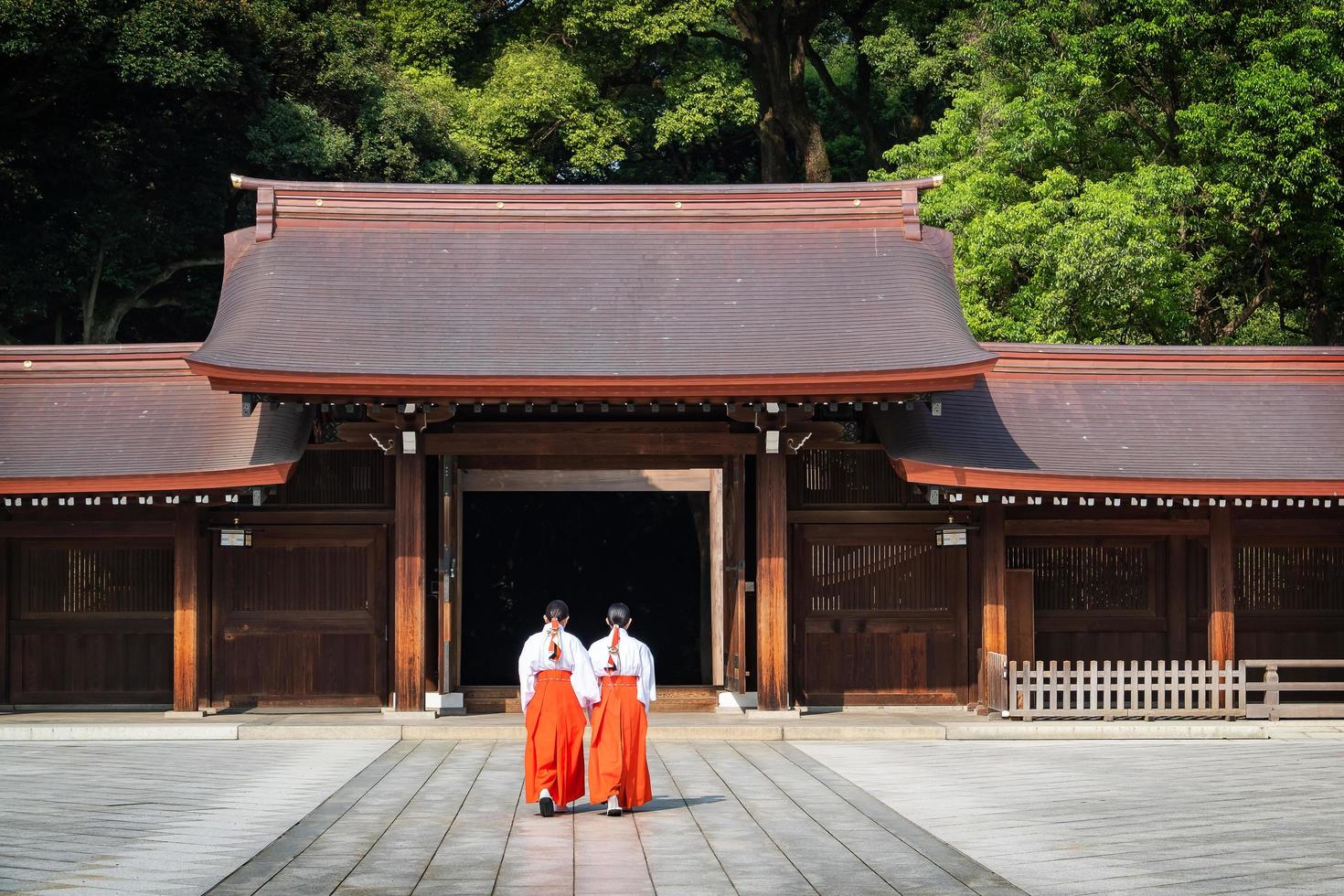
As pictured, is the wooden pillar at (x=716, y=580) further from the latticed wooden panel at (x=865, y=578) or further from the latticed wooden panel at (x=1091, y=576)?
the latticed wooden panel at (x=1091, y=576)

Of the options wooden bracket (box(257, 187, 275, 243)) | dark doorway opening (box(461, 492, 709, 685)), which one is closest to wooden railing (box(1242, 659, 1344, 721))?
dark doorway opening (box(461, 492, 709, 685))

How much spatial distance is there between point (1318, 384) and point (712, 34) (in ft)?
85.0

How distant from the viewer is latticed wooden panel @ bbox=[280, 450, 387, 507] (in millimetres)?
17531

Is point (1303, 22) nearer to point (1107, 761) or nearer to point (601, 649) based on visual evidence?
point (1107, 761)

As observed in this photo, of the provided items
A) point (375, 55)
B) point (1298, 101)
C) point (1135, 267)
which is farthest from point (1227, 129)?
point (375, 55)

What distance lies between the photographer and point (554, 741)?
35.4 ft

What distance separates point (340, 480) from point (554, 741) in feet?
24.9

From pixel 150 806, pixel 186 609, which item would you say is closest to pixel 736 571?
pixel 186 609

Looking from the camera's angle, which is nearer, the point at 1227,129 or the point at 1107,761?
the point at 1107,761

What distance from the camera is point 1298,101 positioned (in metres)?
26.4

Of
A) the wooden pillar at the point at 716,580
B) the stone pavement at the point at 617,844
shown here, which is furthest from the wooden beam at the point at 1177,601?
A: the stone pavement at the point at 617,844

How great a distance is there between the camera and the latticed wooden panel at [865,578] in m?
17.7

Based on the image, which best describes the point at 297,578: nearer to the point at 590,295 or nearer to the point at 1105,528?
the point at 590,295

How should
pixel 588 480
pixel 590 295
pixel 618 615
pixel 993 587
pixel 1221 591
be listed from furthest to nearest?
pixel 588 480
pixel 590 295
pixel 1221 591
pixel 993 587
pixel 618 615
